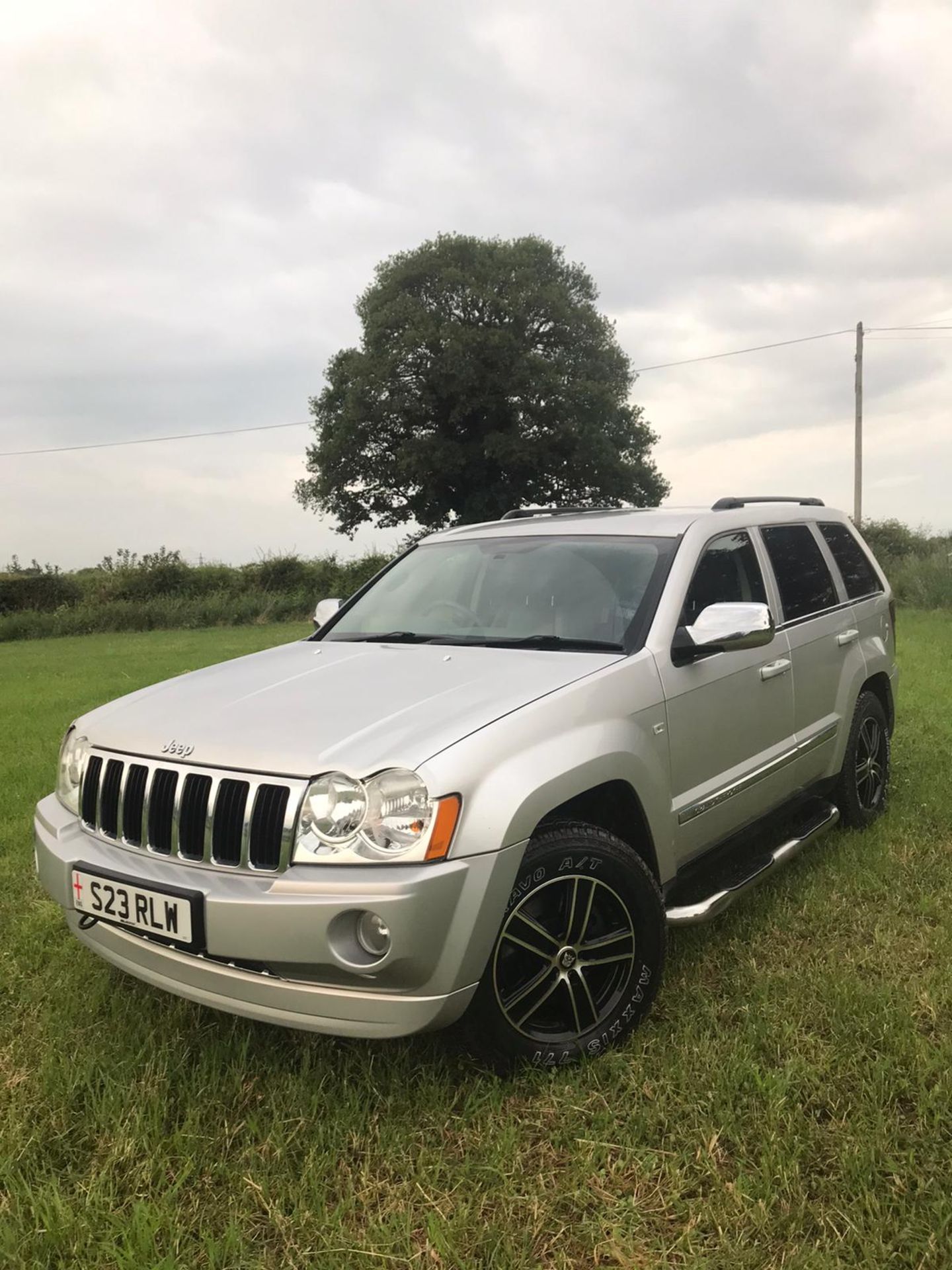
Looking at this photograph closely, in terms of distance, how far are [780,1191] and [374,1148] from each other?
99 cm

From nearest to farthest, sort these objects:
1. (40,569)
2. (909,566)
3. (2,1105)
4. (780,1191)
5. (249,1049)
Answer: (780,1191) → (2,1105) → (249,1049) → (909,566) → (40,569)

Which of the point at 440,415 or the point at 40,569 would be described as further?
the point at 440,415

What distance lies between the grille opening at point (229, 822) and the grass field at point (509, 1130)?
2.27 ft

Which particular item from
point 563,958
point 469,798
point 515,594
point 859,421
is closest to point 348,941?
point 469,798

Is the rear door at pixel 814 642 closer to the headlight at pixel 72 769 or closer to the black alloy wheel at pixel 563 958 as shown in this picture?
the black alloy wheel at pixel 563 958

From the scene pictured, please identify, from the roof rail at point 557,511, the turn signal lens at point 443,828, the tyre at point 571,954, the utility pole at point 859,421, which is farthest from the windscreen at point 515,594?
the utility pole at point 859,421

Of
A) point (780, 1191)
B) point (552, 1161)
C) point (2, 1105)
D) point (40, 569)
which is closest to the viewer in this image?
point (780, 1191)

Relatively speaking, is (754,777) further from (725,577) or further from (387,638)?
(387,638)

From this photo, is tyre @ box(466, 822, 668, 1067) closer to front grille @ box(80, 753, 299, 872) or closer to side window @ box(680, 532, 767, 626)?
front grille @ box(80, 753, 299, 872)

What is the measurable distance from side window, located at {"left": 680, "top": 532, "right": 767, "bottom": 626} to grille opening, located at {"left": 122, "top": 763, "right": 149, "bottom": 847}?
6.27 feet

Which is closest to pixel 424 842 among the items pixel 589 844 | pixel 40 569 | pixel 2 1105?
pixel 589 844

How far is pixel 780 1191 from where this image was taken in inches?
83.9

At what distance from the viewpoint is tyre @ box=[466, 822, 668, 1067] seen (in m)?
2.48

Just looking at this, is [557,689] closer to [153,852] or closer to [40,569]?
[153,852]
